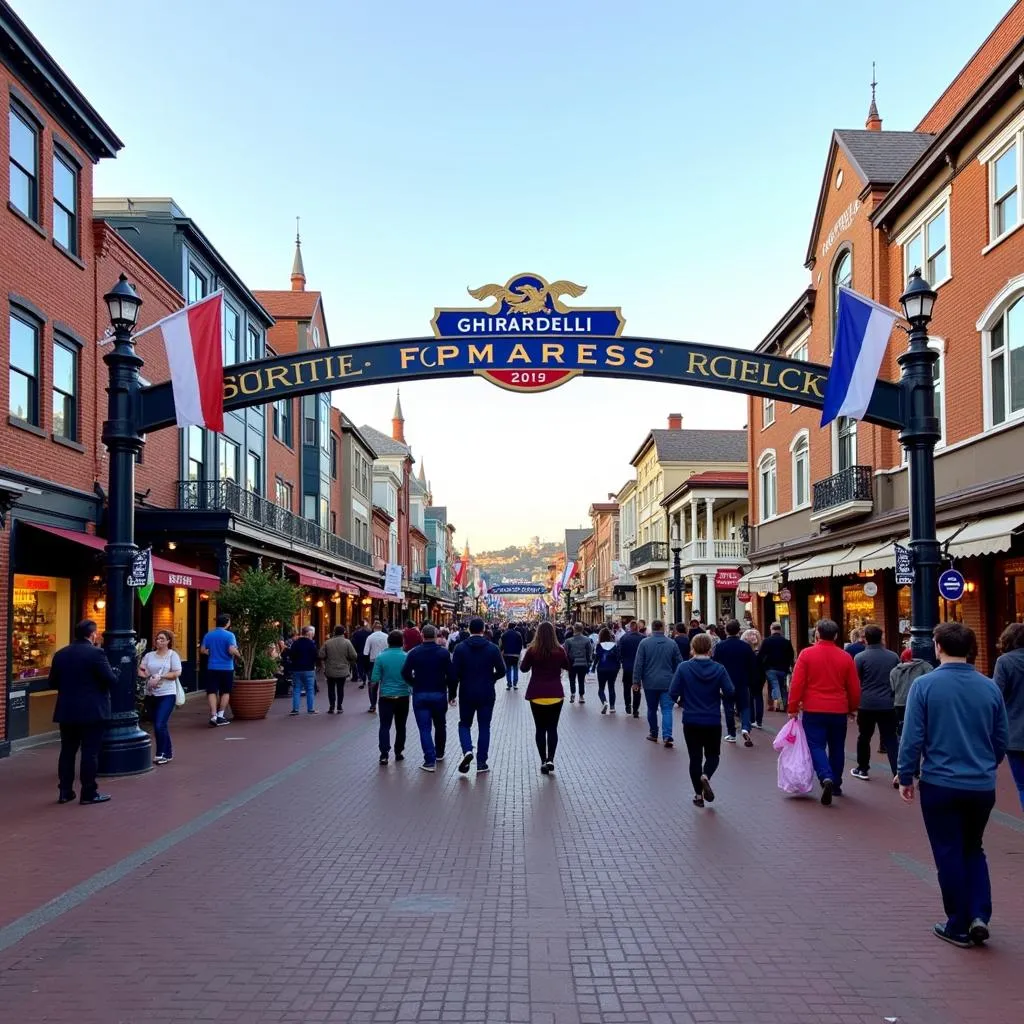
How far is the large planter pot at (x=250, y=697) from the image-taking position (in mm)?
17828

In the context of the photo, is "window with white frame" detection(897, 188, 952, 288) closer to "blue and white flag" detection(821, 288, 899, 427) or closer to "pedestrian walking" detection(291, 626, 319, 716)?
"blue and white flag" detection(821, 288, 899, 427)

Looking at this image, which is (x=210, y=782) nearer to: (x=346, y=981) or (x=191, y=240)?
(x=346, y=981)

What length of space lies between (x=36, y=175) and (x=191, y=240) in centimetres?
868

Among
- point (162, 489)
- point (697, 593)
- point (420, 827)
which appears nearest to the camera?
point (420, 827)

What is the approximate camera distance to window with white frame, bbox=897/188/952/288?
1833 cm

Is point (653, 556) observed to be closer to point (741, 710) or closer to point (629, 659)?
point (629, 659)

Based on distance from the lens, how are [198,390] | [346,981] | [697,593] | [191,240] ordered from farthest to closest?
[697,593]
[191,240]
[198,390]
[346,981]

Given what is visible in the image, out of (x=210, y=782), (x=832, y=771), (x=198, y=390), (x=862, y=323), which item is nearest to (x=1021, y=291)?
(x=862, y=323)

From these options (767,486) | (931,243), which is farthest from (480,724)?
(767,486)

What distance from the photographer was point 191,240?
24.0 meters

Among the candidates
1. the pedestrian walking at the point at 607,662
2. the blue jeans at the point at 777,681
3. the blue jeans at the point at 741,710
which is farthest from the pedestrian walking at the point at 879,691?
the pedestrian walking at the point at 607,662

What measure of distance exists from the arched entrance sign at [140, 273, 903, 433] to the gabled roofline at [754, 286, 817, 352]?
11997 millimetres

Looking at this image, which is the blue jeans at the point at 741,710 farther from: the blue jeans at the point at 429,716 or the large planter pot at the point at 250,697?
the large planter pot at the point at 250,697

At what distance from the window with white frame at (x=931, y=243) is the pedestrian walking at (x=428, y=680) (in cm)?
1147
